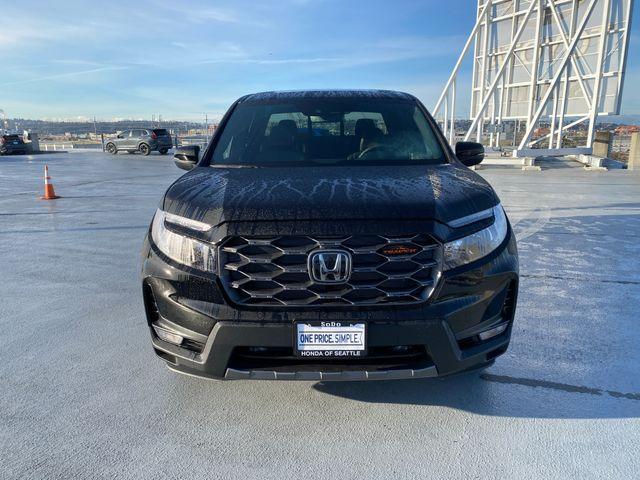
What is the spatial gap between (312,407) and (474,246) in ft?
4.07

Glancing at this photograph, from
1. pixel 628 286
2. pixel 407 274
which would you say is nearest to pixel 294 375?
pixel 407 274

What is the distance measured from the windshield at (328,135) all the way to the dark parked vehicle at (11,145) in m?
31.4

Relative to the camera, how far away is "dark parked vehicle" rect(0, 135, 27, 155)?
2864 cm

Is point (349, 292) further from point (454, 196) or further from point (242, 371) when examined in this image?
point (454, 196)

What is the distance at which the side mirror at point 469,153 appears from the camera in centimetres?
358

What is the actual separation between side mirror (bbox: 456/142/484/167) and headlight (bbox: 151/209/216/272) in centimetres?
222

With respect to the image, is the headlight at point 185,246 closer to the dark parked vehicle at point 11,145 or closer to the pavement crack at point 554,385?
the pavement crack at point 554,385

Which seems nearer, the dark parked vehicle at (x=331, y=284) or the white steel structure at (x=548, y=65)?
the dark parked vehicle at (x=331, y=284)

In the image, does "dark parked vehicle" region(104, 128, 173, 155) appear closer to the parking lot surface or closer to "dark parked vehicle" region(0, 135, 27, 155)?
"dark parked vehicle" region(0, 135, 27, 155)

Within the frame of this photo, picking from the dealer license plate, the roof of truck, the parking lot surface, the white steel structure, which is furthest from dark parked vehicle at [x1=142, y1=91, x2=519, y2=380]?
the white steel structure

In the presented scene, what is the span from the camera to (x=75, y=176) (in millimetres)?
15766

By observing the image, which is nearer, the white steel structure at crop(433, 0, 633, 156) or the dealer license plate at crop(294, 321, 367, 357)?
the dealer license plate at crop(294, 321, 367, 357)

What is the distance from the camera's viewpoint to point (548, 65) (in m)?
20.0

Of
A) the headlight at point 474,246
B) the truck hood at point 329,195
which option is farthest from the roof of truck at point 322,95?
the headlight at point 474,246
